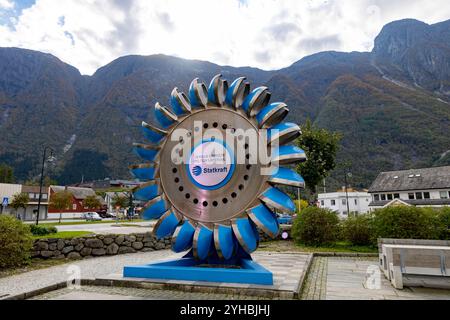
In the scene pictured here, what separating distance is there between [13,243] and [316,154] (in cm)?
2268

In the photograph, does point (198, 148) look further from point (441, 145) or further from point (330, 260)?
point (441, 145)

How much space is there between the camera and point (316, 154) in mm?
26656

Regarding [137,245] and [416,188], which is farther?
[416,188]

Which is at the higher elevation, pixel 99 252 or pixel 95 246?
pixel 95 246

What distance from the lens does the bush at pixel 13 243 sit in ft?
30.7

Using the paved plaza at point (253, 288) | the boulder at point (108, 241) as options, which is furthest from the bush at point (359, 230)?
the boulder at point (108, 241)

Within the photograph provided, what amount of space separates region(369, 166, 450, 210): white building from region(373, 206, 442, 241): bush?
99.0 ft

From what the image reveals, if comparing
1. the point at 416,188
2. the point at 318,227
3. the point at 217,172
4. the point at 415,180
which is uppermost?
the point at 415,180

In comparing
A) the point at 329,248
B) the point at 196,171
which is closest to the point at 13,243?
the point at 196,171

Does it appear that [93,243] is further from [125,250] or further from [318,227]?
[318,227]

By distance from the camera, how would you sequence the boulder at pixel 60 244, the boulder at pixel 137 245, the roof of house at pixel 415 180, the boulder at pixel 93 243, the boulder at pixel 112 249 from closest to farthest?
the boulder at pixel 60 244 → the boulder at pixel 93 243 → the boulder at pixel 112 249 → the boulder at pixel 137 245 → the roof of house at pixel 415 180

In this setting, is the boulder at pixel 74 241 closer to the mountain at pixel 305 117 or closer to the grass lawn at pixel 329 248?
the grass lawn at pixel 329 248

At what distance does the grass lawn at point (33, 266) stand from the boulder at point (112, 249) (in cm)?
167

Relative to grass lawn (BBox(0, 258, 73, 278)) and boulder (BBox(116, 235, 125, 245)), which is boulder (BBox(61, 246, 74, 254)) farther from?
boulder (BBox(116, 235, 125, 245))
